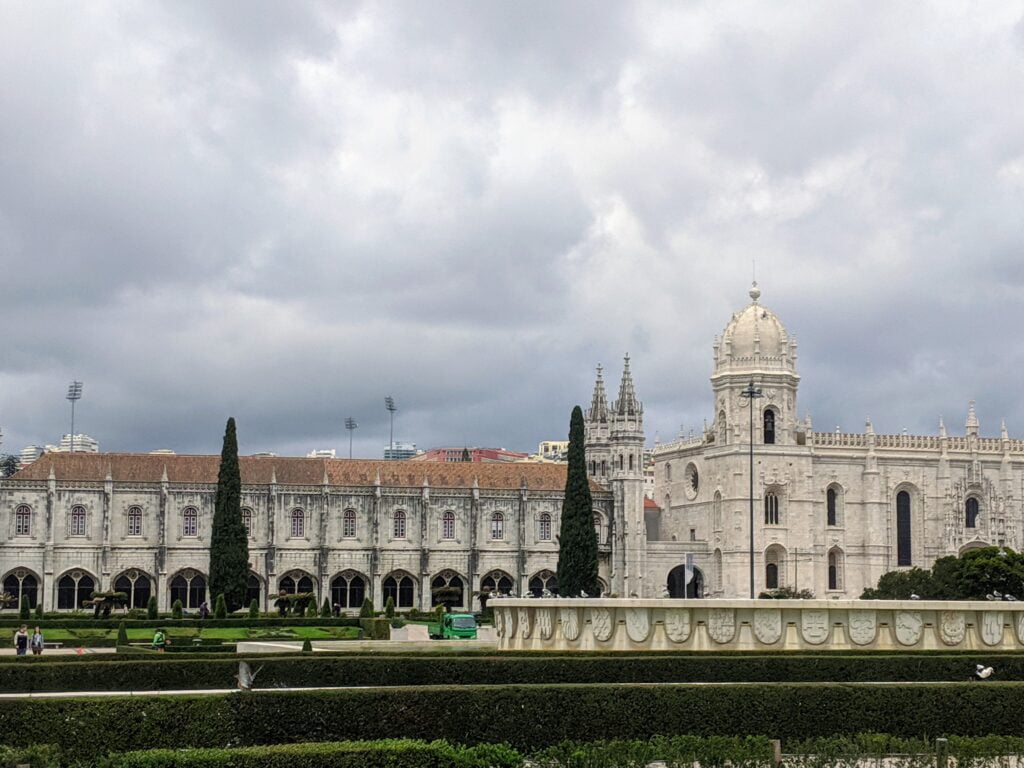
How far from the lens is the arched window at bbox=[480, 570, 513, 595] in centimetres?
8256

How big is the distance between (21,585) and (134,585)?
5692mm

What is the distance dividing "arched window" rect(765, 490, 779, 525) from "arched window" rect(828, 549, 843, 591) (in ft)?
14.4

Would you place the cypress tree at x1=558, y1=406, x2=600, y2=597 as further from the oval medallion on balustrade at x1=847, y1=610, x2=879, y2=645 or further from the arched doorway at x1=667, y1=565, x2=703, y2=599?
the oval medallion on balustrade at x1=847, y1=610, x2=879, y2=645

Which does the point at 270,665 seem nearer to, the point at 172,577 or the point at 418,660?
the point at 418,660

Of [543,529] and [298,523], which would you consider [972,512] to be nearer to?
[543,529]

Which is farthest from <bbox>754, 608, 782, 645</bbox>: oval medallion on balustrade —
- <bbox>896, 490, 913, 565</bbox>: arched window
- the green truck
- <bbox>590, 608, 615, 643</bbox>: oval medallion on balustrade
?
<bbox>896, 490, 913, 565</bbox>: arched window

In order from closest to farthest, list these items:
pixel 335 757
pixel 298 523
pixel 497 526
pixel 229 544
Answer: pixel 335 757
pixel 229 544
pixel 298 523
pixel 497 526

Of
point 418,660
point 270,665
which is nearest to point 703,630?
point 418,660

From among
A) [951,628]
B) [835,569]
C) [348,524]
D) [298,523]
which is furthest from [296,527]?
[951,628]

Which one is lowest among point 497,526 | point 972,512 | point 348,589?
point 348,589

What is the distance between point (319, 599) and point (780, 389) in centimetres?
2968

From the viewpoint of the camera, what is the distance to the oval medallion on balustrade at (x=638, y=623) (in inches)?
1309

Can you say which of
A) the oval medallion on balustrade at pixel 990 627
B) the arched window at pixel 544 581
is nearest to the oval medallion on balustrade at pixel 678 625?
the oval medallion on balustrade at pixel 990 627

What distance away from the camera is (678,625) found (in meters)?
33.1
